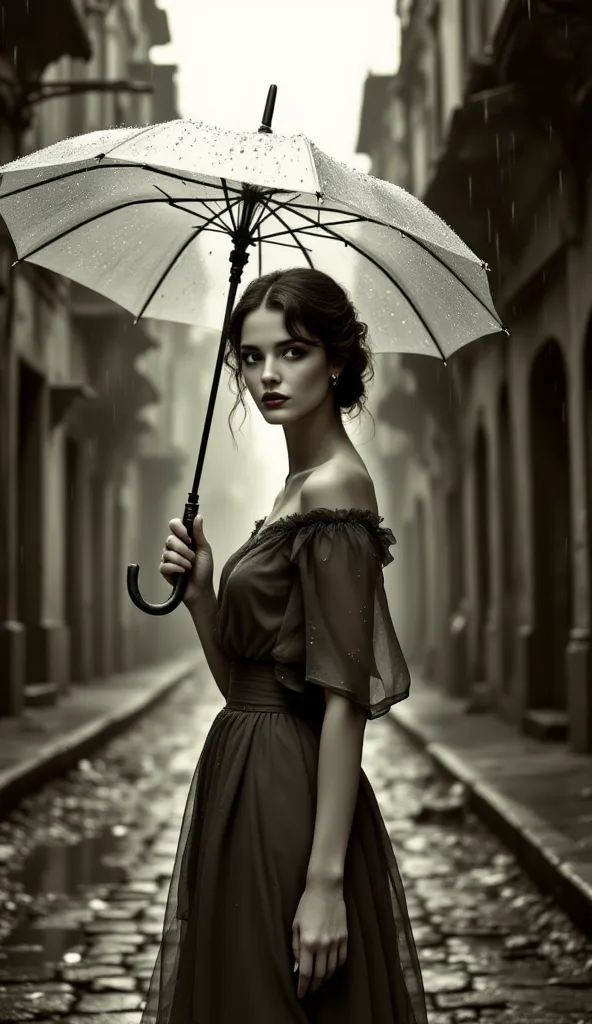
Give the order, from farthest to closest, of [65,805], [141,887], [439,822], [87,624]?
[87,624] → [65,805] → [439,822] → [141,887]

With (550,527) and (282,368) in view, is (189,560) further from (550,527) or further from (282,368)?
(550,527)

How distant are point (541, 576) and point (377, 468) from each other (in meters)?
20.5

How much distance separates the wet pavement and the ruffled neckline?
8.48 ft

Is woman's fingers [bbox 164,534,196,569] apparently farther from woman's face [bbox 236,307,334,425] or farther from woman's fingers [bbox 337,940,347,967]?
woman's fingers [bbox 337,940,347,967]

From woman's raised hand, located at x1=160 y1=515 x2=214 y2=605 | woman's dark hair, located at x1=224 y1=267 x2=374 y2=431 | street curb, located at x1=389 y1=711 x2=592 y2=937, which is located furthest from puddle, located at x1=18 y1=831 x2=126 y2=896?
woman's dark hair, located at x1=224 y1=267 x2=374 y2=431

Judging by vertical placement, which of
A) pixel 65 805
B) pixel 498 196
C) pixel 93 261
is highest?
pixel 498 196

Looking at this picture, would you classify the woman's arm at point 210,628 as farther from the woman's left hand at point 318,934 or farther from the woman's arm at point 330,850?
the woman's left hand at point 318,934

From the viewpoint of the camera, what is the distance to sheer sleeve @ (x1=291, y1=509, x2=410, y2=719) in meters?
2.39

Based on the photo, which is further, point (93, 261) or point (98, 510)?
point (98, 510)

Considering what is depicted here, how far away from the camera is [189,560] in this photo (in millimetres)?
2768

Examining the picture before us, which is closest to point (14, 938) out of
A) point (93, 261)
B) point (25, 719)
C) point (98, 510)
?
point (93, 261)

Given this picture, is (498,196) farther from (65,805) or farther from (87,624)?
(87,624)

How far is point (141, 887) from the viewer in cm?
675

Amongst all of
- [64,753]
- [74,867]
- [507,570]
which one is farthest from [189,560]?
[507,570]
